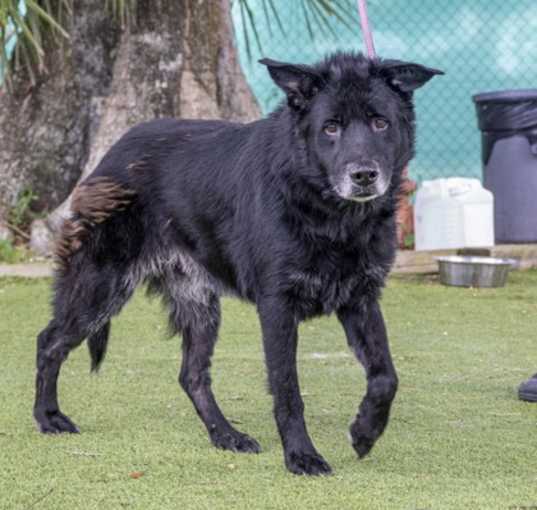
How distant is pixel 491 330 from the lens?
6.66 metres

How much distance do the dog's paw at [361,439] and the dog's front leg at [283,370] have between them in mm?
155

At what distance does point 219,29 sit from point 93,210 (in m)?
5.34

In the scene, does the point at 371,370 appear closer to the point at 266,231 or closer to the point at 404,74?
the point at 266,231

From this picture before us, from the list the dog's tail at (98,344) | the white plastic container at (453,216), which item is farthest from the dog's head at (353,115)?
the white plastic container at (453,216)

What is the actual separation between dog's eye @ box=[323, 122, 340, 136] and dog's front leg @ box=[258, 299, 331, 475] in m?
0.55

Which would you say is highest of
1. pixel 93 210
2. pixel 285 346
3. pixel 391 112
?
pixel 391 112

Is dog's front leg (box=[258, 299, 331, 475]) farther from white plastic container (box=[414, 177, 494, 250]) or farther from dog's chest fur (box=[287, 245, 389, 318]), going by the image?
white plastic container (box=[414, 177, 494, 250])

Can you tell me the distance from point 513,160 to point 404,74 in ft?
19.7

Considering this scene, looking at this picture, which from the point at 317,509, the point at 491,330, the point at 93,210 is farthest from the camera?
the point at 491,330

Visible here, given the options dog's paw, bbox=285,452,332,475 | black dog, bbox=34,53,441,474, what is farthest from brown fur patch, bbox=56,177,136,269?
dog's paw, bbox=285,452,332,475

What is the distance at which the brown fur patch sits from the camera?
430 cm

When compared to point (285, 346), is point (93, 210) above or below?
above

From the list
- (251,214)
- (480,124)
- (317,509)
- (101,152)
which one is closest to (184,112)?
(101,152)

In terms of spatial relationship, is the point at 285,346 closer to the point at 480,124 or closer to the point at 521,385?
the point at 521,385
